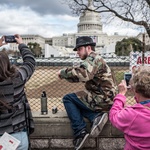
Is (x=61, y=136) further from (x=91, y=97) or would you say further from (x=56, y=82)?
(x=56, y=82)

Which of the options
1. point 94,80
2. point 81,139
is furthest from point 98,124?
point 94,80

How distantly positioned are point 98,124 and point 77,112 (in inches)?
11.2

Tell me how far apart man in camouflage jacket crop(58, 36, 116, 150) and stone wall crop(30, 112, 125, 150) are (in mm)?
268

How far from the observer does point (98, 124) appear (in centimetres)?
306

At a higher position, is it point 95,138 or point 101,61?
point 101,61

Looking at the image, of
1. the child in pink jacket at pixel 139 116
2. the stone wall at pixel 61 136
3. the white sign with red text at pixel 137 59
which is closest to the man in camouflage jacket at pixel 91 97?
the stone wall at pixel 61 136

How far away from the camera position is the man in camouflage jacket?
298cm

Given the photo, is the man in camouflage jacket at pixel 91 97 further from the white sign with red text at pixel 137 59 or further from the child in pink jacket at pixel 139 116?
the white sign with red text at pixel 137 59

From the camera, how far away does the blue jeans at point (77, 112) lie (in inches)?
123

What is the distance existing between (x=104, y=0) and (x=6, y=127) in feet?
50.1

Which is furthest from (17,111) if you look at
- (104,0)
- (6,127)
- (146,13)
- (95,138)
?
(104,0)

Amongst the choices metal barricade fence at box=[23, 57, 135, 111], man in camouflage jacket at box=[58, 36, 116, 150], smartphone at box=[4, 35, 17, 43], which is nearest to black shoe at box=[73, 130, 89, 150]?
man in camouflage jacket at box=[58, 36, 116, 150]

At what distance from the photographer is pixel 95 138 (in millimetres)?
3414

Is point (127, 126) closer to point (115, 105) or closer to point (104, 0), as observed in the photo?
point (115, 105)
